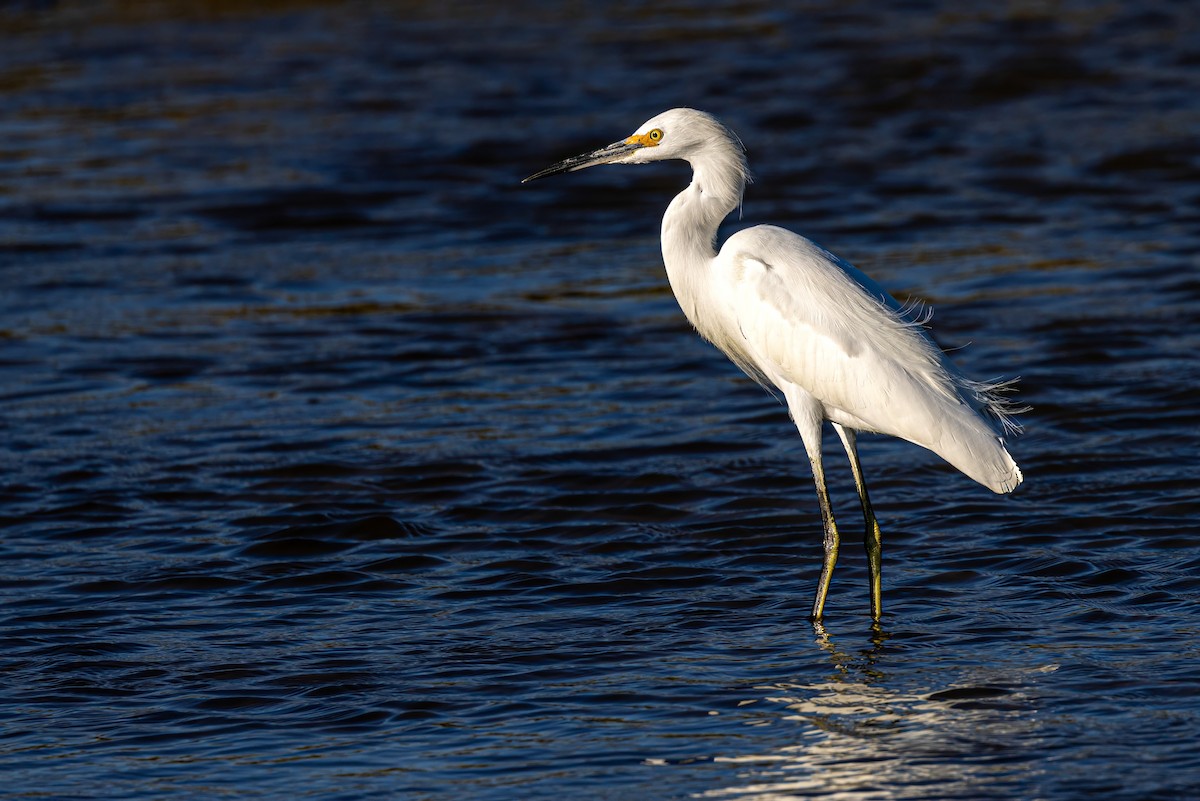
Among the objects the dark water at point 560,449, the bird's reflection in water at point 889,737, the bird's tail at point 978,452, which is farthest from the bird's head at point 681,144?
the bird's reflection in water at point 889,737

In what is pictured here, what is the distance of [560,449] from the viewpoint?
9062mm

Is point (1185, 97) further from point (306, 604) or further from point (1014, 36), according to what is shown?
point (306, 604)

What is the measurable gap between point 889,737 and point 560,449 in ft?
12.4

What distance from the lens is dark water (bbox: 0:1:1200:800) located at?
5.69 m

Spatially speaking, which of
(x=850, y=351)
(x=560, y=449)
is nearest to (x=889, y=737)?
(x=850, y=351)

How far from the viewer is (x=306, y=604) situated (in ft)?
23.2

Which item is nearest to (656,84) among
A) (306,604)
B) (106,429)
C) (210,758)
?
(106,429)

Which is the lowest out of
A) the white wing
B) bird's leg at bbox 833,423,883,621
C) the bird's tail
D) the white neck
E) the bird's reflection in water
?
the bird's reflection in water

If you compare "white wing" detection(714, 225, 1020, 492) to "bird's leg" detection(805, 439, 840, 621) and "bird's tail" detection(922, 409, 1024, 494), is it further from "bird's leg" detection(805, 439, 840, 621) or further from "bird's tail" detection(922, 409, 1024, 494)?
"bird's leg" detection(805, 439, 840, 621)

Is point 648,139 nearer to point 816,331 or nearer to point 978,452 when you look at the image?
point 816,331

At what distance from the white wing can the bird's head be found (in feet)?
1.09

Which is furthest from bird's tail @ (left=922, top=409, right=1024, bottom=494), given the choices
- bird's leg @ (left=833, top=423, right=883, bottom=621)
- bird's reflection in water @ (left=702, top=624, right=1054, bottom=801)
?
bird's reflection in water @ (left=702, top=624, right=1054, bottom=801)

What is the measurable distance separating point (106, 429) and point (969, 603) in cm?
494

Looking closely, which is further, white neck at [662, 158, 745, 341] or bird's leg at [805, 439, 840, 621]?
white neck at [662, 158, 745, 341]
